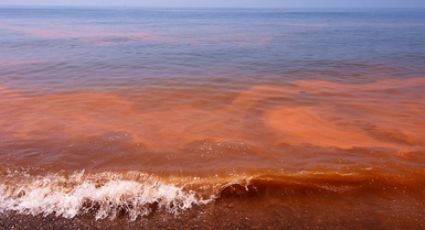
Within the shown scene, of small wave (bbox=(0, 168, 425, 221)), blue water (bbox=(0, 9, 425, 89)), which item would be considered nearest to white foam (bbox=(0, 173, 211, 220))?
small wave (bbox=(0, 168, 425, 221))

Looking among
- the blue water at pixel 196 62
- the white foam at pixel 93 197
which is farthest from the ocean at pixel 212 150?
the blue water at pixel 196 62

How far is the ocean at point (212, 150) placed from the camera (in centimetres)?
455

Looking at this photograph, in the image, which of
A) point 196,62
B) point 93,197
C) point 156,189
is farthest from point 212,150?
point 196,62

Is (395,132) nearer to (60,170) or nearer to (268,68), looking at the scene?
(60,170)

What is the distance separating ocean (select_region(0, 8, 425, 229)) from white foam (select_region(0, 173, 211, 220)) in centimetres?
2

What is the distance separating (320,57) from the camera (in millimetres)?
17469

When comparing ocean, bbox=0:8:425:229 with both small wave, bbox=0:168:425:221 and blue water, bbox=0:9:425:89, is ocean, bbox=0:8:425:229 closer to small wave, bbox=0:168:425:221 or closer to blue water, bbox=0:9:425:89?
small wave, bbox=0:168:425:221

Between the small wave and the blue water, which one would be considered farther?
the blue water

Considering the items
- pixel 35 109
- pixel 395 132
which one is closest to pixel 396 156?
pixel 395 132

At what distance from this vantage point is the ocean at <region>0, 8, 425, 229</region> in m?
4.55

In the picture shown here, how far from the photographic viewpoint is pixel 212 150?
650cm

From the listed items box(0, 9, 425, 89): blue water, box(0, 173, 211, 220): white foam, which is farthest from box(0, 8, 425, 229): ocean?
box(0, 9, 425, 89): blue water

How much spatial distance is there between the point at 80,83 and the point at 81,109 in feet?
11.2

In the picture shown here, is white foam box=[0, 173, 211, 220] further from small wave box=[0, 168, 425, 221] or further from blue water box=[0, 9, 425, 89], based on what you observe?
blue water box=[0, 9, 425, 89]
